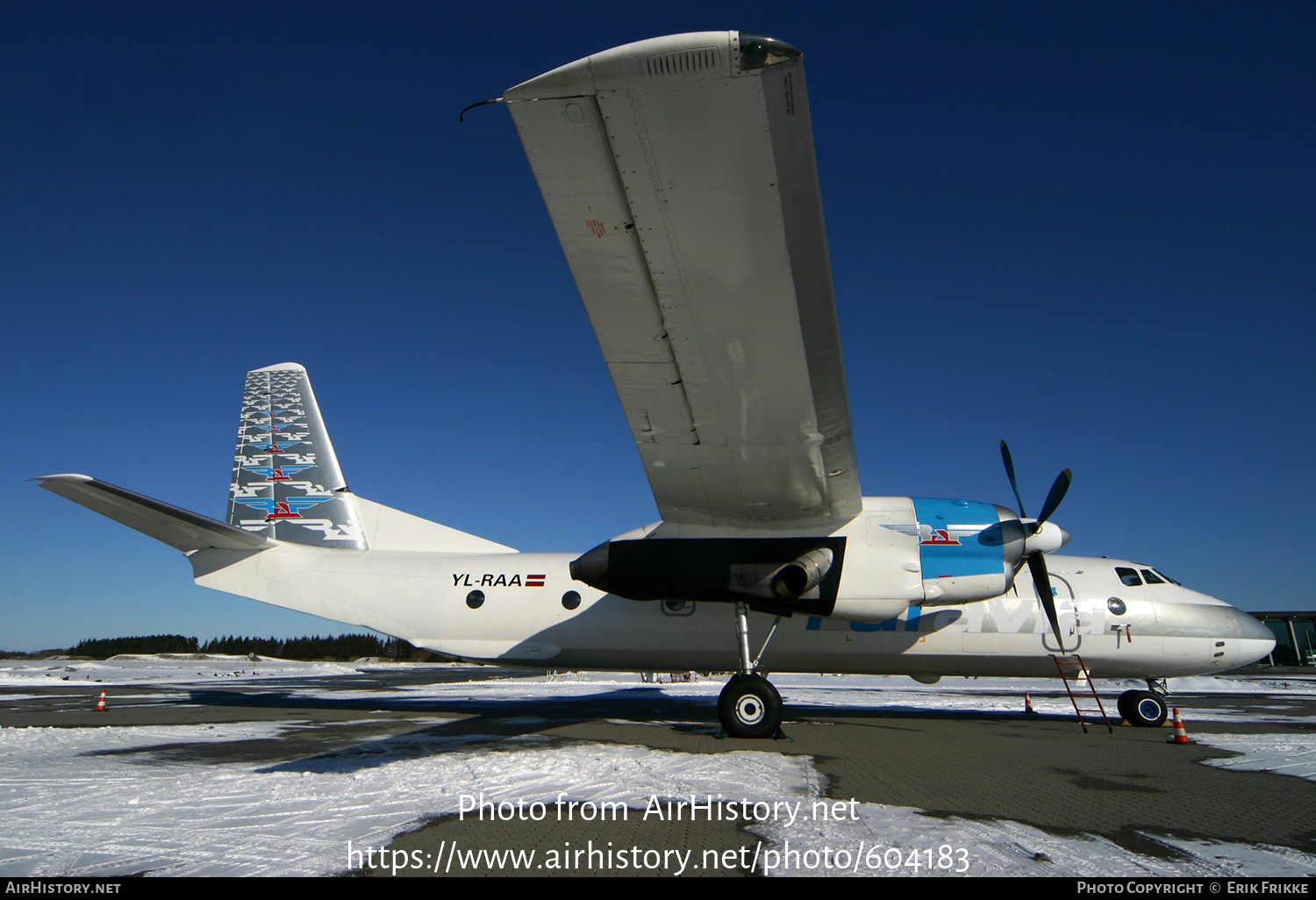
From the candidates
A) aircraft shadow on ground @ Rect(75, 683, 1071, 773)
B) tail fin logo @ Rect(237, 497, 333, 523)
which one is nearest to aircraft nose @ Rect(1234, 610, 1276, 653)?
aircraft shadow on ground @ Rect(75, 683, 1071, 773)

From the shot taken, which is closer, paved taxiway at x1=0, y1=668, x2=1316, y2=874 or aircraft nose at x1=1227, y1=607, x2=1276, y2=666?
paved taxiway at x1=0, y1=668, x2=1316, y2=874

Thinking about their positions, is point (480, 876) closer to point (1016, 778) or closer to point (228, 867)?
point (228, 867)

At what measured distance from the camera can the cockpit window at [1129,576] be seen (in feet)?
39.2

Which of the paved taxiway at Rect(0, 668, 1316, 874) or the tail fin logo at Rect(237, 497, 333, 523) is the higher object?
the tail fin logo at Rect(237, 497, 333, 523)

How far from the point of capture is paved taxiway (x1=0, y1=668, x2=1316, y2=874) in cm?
471

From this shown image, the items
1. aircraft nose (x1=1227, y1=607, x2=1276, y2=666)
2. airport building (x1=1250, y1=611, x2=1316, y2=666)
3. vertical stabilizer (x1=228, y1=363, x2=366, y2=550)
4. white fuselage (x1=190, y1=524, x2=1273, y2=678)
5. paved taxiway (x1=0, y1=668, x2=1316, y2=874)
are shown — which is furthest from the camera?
airport building (x1=1250, y1=611, x2=1316, y2=666)

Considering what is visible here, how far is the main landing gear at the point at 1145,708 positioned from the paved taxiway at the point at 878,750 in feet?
1.67

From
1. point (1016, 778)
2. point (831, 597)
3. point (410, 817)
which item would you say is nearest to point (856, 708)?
point (831, 597)

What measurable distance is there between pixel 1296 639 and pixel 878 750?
4516 cm

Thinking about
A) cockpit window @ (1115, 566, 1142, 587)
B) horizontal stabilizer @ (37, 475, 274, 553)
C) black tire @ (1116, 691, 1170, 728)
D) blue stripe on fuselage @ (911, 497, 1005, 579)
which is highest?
horizontal stabilizer @ (37, 475, 274, 553)

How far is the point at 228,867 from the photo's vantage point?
376cm

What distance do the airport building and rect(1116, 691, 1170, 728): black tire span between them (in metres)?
34.1

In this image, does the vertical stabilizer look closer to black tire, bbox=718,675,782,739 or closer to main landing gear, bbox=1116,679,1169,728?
black tire, bbox=718,675,782,739

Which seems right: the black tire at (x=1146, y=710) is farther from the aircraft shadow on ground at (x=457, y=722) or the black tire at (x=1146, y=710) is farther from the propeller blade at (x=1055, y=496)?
the propeller blade at (x=1055, y=496)
